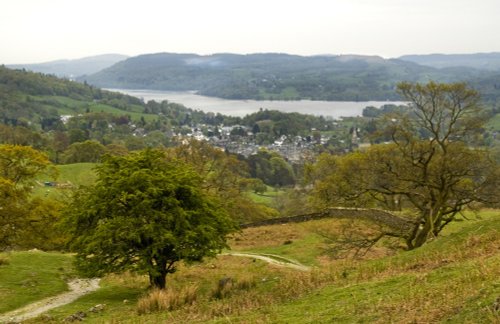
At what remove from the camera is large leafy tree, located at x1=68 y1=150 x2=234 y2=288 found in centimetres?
1995

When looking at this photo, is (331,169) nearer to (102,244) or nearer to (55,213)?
(55,213)

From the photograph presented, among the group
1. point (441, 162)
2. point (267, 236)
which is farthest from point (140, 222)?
point (267, 236)

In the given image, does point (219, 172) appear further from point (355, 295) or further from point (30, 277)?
point (355, 295)

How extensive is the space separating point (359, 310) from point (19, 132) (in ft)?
370

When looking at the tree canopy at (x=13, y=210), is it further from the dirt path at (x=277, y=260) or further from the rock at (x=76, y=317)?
the rock at (x=76, y=317)

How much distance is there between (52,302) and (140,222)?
17.5 feet

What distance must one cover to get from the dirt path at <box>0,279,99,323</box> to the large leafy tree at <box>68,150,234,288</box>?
1970mm

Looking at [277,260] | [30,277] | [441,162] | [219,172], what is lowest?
[219,172]

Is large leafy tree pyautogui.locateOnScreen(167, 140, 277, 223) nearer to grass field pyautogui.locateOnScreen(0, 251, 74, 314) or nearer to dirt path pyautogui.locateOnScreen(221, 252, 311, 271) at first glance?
dirt path pyautogui.locateOnScreen(221, 252, 311, 271)

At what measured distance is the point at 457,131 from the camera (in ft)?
78.3

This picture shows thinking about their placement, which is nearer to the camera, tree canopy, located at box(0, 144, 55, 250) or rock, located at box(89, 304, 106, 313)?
rock, located at box(89, 304, 106, 313)

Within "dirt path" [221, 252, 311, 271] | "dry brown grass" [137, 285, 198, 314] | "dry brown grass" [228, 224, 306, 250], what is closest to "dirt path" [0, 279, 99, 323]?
"dry brown grass" [137, 285, 198, 314]

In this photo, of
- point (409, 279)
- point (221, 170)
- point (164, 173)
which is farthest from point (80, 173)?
point (409, 279)

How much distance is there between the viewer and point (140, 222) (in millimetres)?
20266
